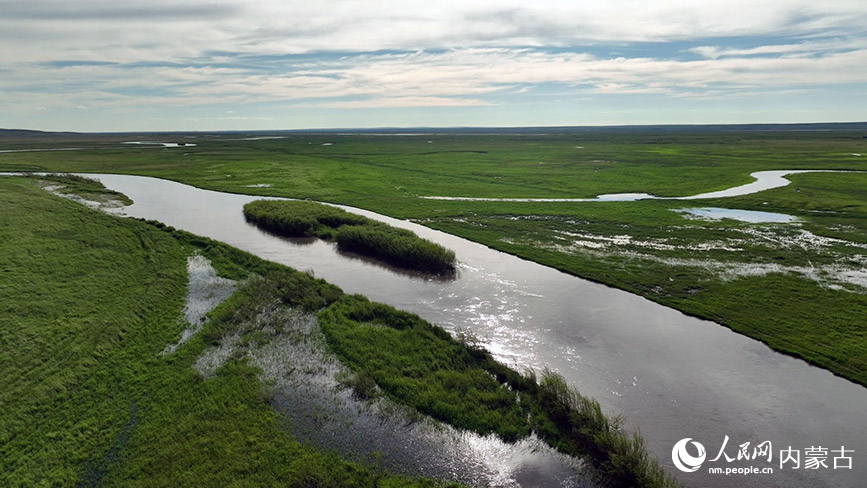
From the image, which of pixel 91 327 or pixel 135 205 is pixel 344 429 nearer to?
pixel 91 327

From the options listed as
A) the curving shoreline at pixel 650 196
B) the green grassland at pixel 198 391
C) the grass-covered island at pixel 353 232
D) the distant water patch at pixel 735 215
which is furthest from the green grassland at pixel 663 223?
the green grassland at pixel 198 391

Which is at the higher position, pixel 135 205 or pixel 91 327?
pixel 135 205

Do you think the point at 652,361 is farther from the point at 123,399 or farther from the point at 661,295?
the point at 123,399

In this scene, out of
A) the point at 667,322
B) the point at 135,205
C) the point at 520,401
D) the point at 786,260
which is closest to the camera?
the point at 520,401

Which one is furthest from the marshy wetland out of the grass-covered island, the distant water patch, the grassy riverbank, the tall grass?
the grassy riverbank

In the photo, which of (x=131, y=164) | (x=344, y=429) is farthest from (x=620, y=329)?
(x=131, y=164)

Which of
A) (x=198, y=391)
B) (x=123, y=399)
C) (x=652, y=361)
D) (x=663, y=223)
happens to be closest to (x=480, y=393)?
(x=652, y=361)
